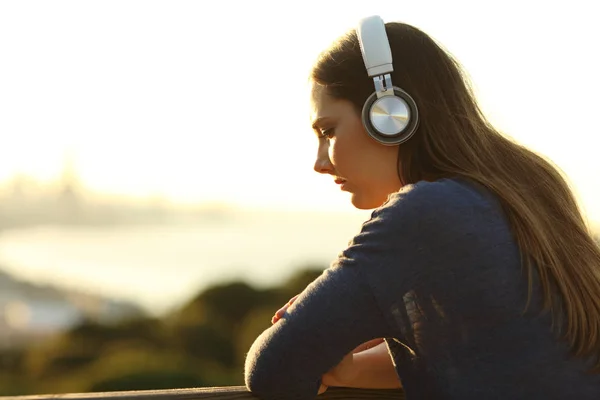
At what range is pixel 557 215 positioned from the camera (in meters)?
2.04

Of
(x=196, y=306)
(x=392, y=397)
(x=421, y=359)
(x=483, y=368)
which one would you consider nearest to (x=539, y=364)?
(x=483, y=368)

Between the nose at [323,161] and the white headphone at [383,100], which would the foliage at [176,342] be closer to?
the nose at [323,161]

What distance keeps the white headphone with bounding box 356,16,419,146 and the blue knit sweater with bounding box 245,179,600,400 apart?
194 mm

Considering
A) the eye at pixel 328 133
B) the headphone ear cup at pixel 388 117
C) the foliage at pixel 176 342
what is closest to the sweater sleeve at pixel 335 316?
the headphone ear cup at pixel 388 117

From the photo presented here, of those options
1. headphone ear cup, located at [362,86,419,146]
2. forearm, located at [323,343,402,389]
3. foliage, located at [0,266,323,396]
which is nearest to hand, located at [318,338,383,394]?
forearm, located at [323,343,402,389]

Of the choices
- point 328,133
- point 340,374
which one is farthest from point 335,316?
point 328,133

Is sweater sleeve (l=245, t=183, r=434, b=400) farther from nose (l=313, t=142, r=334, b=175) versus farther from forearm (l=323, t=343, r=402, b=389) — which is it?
nose (l=313, t=142, r=334, b=175)

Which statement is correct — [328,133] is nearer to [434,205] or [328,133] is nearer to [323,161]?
[323,161]

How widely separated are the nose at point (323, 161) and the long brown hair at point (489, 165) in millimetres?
122

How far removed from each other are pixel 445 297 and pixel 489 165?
35 cm

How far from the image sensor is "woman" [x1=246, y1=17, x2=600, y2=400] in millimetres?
1760

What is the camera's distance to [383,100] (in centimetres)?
195

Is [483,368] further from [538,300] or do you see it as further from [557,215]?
[557,215]

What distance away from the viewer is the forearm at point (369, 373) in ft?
6.05
